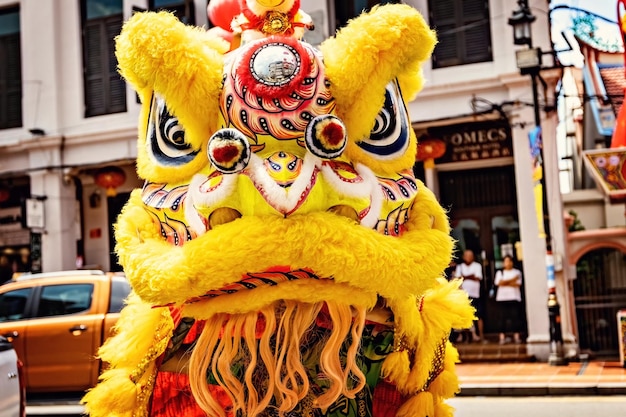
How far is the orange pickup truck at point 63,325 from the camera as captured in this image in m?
8.59

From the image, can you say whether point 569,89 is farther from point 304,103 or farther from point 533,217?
point 304,103

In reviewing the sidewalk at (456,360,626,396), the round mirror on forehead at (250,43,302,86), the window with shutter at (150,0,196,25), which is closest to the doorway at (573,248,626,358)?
the sidewalk at (456,360,626,396)

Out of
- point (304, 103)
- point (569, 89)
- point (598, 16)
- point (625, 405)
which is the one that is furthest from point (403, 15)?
point (569, 89)

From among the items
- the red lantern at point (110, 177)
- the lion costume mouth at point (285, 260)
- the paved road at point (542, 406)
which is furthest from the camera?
the red lantern at point (110, 177)

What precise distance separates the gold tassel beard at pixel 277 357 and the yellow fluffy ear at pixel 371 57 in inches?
23.6

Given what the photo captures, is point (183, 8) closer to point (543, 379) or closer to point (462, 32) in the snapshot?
point (462, 32)

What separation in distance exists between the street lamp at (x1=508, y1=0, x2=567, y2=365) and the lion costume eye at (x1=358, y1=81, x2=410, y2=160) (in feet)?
32.0

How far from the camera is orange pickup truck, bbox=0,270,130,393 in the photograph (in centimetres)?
859

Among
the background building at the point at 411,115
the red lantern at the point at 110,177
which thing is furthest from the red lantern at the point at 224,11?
the red lantern at the point at 110,177

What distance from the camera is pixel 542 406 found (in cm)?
882

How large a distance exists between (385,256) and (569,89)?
14.4 meters

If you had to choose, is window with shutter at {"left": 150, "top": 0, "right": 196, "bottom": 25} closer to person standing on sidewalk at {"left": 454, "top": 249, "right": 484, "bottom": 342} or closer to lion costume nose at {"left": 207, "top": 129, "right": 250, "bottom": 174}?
person standing on sidewalk at {"left": 454, "top": 249, "right": 484, "bottom": 342}

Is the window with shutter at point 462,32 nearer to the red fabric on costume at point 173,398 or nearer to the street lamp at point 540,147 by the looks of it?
the street lamp at point 540,147

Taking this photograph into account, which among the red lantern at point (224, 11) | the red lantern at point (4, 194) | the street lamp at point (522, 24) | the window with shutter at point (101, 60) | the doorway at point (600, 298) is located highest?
the window with shutter at point (101, 60)
